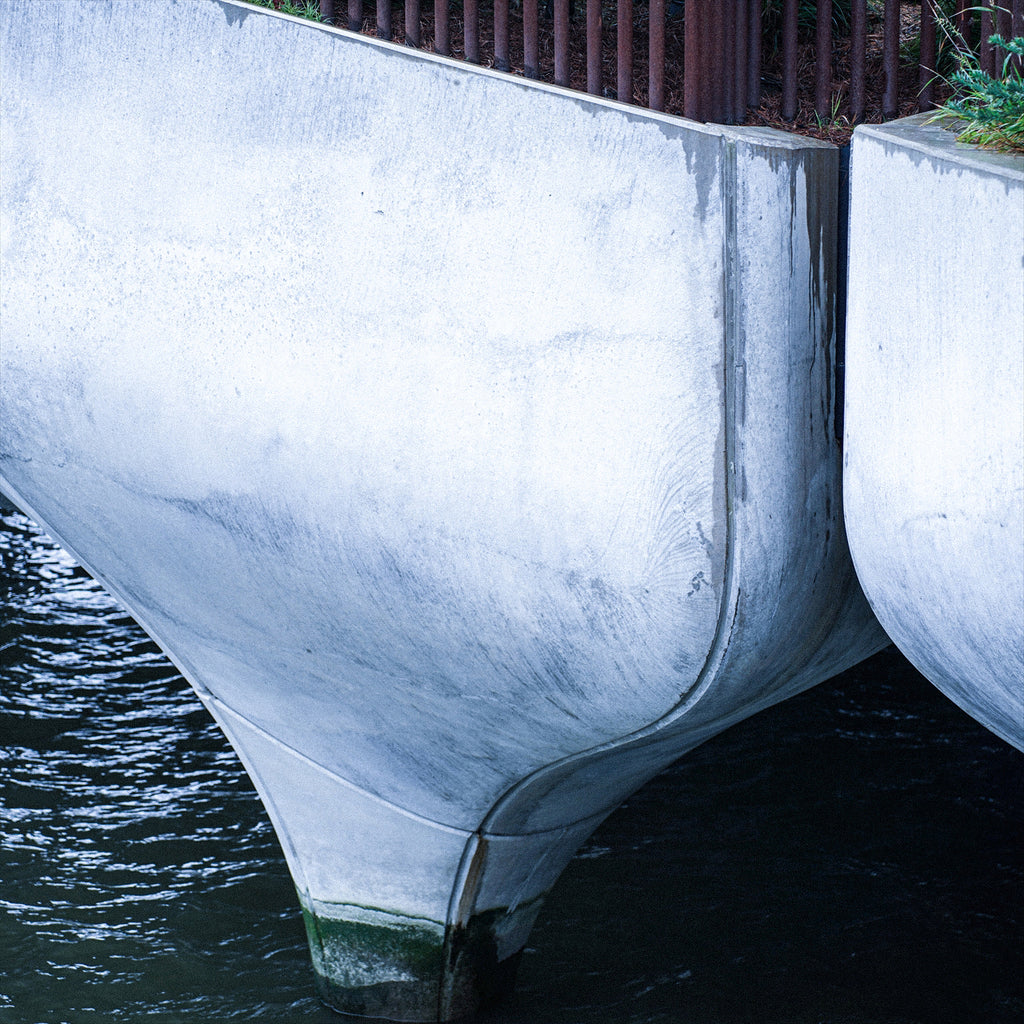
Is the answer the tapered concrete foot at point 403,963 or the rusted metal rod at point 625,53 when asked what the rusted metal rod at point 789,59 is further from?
the tapered concrete foot at point 403,963

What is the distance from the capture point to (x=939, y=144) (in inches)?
113

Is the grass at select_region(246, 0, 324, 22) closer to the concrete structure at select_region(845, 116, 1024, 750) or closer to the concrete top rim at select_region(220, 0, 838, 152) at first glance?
the concrete top rim at select_region(220, 0, 838, 152)

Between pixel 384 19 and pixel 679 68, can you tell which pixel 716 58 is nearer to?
pixel 679 68

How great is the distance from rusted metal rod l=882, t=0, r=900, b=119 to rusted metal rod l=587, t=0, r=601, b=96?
0.75 m

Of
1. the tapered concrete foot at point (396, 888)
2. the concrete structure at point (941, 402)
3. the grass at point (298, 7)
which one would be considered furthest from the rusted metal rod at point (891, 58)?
the tapered concrete foot at point (396, 888)

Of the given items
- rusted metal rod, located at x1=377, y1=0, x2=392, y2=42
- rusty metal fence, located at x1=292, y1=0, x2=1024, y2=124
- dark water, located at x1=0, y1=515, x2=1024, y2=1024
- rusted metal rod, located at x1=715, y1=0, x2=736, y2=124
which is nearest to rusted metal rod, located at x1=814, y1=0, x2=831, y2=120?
rusty metal fence, located at x1=292, y1=0, x2=1024, y2=124

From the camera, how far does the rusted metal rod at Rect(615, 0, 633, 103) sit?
3.40 m

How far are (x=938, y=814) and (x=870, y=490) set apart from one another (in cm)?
418

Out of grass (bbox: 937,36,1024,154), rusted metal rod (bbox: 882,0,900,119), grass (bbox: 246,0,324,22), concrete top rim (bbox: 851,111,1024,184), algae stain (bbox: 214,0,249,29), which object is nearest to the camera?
concrete top rim (bbox: 851,111,1024,184)

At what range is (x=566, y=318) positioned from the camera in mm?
3295

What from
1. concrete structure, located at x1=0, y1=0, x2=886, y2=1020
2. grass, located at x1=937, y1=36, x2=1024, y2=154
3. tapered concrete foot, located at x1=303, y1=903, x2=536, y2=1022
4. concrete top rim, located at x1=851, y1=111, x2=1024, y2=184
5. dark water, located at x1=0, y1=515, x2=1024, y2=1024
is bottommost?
dark water, located at x1=0, y1=515, x2=1024, y2=1024

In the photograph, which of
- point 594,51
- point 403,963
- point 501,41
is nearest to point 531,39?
point 501,41

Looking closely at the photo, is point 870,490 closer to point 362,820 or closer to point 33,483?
point 362,820

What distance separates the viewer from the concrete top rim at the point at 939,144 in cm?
268
